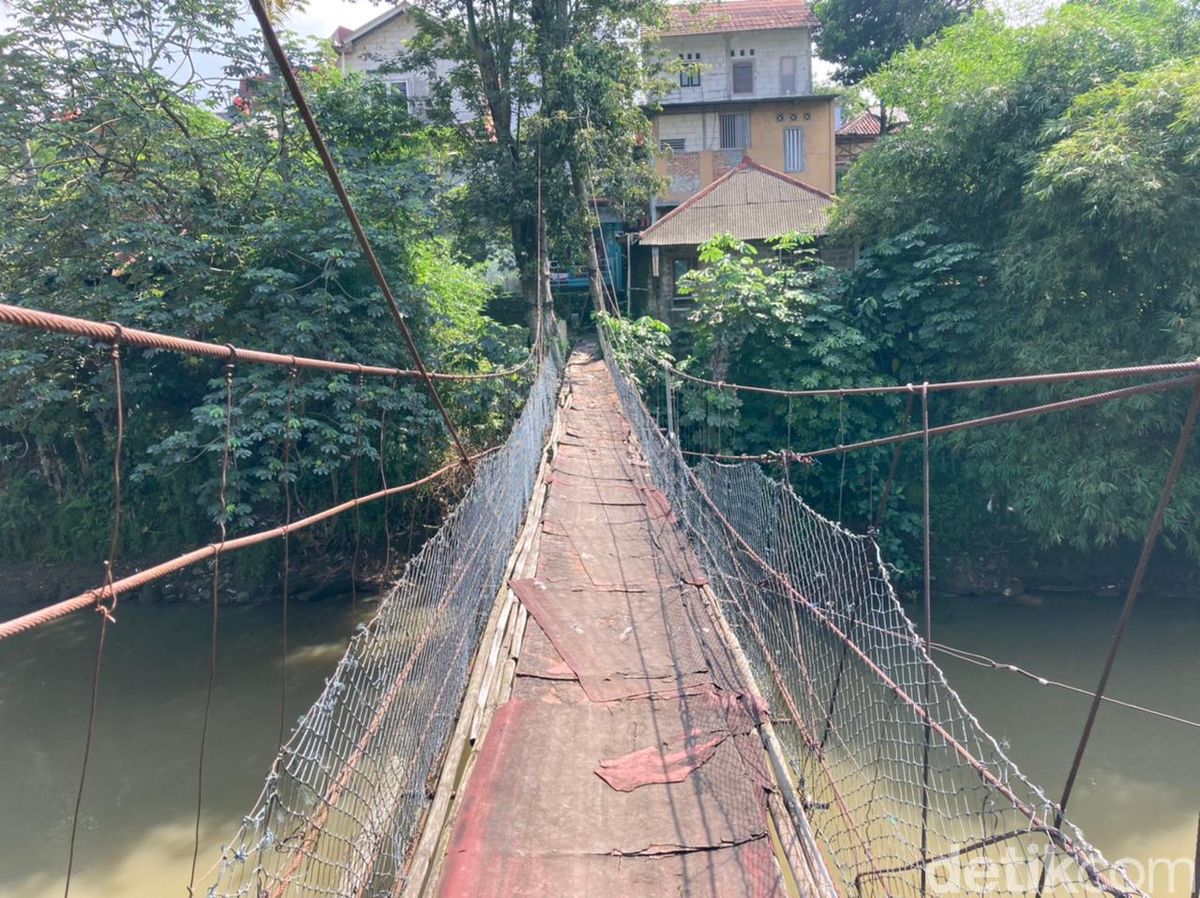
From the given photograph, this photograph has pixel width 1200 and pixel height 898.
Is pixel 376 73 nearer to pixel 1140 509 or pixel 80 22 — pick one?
pixel 80 22

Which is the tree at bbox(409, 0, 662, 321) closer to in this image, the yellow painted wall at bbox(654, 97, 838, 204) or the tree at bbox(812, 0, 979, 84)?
the yellow painted wall at bbox(654, 97, 838, 204)

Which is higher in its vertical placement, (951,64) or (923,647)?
(951,64)

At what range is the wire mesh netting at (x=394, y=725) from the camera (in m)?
1.50

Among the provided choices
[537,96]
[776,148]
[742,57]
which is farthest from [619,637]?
[742,57]

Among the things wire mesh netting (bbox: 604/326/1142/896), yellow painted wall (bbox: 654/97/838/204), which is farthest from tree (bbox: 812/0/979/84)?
wire mesh netting (bbox: 604/326/1142/896)

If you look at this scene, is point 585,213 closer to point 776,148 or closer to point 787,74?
point 776,148

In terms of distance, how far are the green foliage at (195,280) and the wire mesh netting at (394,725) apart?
230 centimetres

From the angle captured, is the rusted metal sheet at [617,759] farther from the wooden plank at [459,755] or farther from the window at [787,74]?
the window at [787,74]

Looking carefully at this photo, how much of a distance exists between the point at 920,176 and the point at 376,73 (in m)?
5.27

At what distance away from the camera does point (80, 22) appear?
5.08 meters

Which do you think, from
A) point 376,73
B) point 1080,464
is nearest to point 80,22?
point 376,73

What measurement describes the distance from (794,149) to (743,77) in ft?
4.82

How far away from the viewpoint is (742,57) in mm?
11680

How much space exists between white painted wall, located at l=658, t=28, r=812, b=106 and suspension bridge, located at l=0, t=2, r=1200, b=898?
32.0 feet
